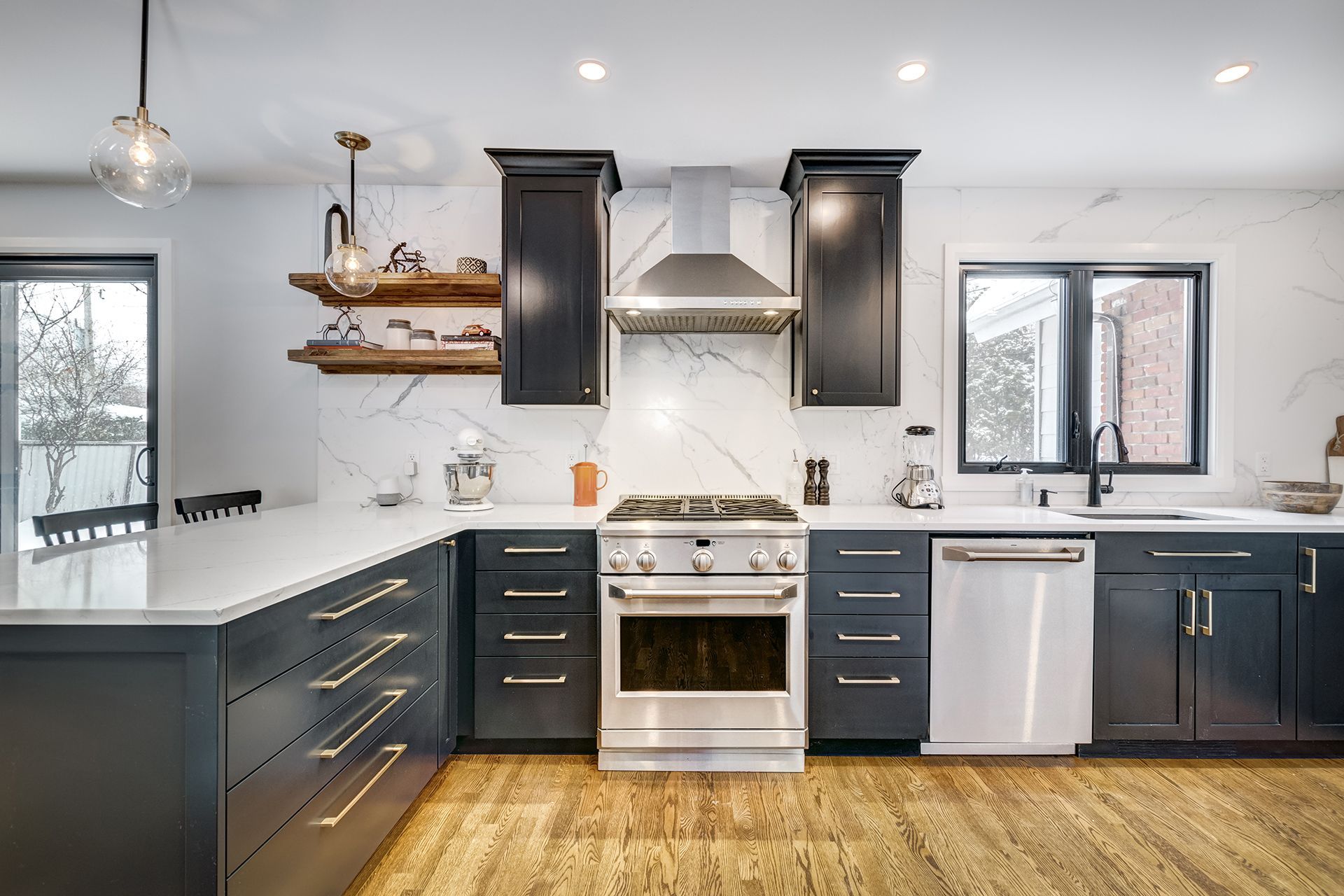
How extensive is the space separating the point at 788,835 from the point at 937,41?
2.58 meters

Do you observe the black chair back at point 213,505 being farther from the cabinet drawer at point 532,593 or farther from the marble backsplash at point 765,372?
the cabinet drawer at point 532,593

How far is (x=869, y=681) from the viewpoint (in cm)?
225

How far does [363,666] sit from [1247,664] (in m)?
3.18

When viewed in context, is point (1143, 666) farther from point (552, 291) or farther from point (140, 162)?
point (140, 162)

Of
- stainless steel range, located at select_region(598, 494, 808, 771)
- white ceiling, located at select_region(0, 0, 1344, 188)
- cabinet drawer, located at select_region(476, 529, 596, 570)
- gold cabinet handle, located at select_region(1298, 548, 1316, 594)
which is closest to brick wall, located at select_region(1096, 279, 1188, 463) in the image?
white ceiling, located at select_region(0, 0, 1344, 188)

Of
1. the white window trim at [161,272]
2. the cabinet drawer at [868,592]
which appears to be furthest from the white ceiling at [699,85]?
the cabinet drawer at [868,592]

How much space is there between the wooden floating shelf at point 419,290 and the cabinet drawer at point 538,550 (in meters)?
1.19

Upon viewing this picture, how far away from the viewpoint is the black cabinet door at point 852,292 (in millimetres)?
2586

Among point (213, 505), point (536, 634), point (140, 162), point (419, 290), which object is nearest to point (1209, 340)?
point (536, 634)

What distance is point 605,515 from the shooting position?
239 cm

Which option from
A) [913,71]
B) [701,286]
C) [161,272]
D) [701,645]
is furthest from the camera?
[161,272]

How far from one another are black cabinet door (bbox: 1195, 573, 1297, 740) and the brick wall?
2.86ft

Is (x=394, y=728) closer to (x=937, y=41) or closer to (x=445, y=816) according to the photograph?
(x=445, y=816)

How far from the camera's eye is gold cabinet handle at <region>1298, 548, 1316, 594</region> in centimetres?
225
